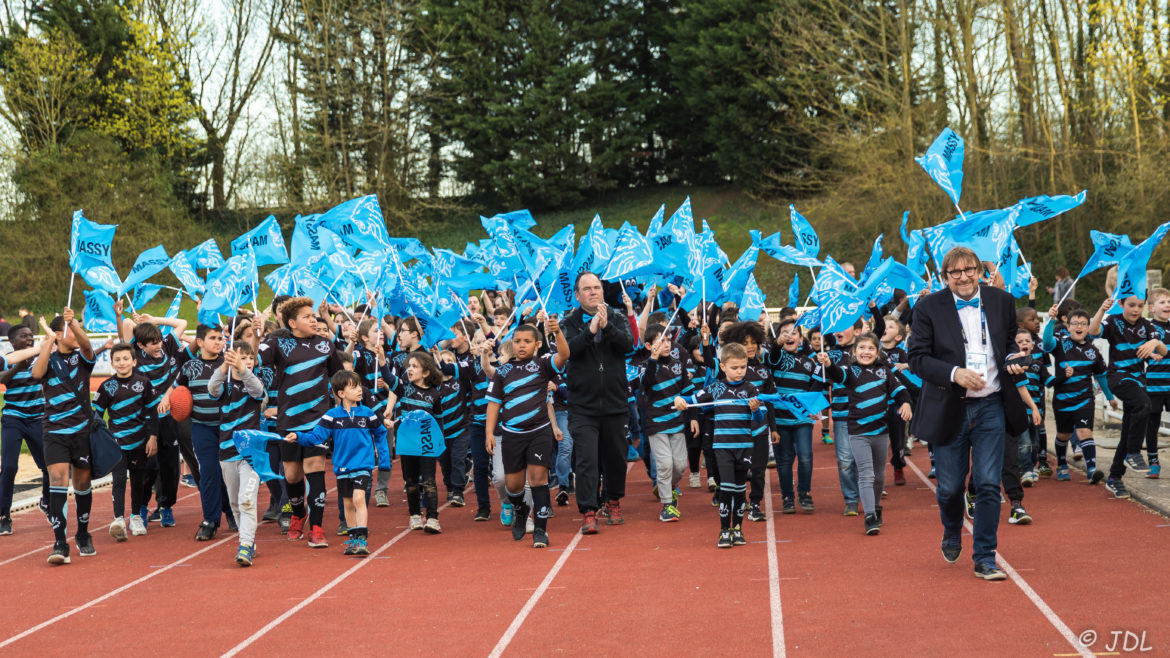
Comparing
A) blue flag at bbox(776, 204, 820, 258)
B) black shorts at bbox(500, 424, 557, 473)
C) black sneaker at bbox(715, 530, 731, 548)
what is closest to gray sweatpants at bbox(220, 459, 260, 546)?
black shorts at bbox(500, 424, 557, 473)

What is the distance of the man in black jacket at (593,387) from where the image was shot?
864cm

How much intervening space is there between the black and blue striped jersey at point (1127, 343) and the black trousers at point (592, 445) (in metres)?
4.67

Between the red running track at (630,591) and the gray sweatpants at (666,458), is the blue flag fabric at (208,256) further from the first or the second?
the gray sweatpants at (666,458)

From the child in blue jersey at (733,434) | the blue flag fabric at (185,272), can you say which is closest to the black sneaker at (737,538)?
the child in blue jersey at (733,434)

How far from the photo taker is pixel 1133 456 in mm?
9891

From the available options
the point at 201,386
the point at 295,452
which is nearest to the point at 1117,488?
the point at 295,452

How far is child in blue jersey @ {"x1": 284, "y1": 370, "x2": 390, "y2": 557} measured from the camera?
8609 mm

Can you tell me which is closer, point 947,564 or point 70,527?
point 947,564

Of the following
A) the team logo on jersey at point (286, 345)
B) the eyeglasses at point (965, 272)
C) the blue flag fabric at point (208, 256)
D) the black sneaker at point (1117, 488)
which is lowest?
the black sneaker at point (1117, 488)

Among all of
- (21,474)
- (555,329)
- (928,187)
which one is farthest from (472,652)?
(928,187)

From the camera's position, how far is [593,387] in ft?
28.8

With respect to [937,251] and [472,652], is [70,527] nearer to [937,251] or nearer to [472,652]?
[472,652]

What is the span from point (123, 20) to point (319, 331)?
43.0m

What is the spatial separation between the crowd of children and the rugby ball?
27 cm
